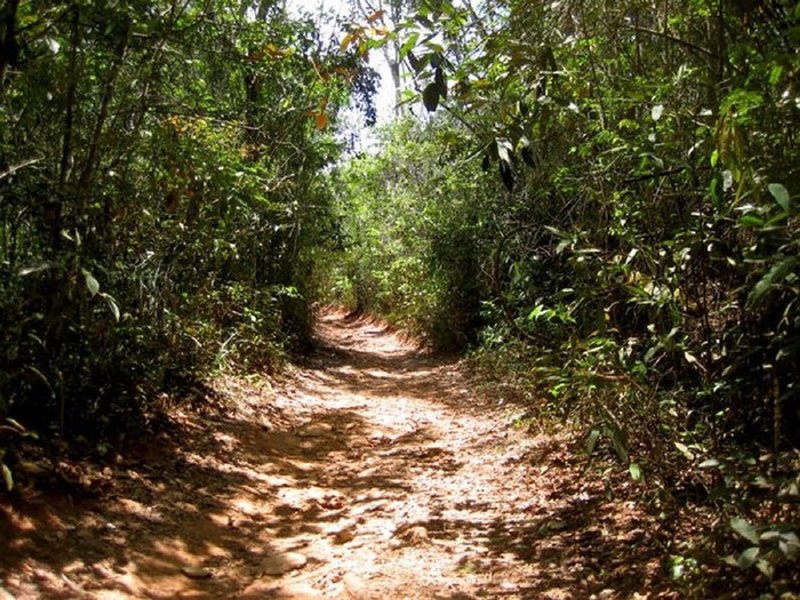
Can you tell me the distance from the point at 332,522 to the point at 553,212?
466cm

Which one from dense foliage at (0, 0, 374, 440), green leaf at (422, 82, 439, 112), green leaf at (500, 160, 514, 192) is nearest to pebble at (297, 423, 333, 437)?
dense foliage at (0, 0, 374, 440)

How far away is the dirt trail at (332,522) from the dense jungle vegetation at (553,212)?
0.37m

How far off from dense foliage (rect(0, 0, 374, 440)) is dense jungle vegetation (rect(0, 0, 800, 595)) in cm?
2

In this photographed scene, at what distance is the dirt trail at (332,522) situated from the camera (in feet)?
9.95

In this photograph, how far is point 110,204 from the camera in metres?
4.50

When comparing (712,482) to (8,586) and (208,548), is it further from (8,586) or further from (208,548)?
(8,586)

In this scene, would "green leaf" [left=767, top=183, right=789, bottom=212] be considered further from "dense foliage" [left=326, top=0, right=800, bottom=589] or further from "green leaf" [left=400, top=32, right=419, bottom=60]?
"green leaf" [left=400, top=32, right=419, bottom=60]

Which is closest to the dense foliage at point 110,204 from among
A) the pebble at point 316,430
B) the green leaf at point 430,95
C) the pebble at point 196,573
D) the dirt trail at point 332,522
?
the dirt trail at point 332,522

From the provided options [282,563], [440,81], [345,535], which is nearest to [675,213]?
[440,81]

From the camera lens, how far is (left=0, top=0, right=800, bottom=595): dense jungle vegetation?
270cm

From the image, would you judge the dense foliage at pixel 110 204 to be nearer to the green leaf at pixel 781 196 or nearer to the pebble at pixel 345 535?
the pebble at pixel 345 535

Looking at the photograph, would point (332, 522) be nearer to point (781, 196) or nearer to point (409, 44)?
point (409, 44)

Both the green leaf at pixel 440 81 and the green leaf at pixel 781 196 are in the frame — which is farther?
the green leaf at pixel 440 81

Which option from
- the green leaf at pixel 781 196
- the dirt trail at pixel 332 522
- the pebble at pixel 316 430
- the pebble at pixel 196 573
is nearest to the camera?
the green leaf at pixel 781 196
